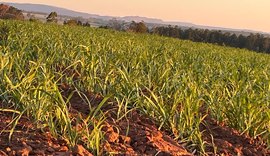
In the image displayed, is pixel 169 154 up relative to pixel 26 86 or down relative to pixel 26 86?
down

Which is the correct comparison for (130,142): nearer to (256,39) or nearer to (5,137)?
(5,137)

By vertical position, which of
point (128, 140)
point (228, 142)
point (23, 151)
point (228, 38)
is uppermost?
point (23, 151)

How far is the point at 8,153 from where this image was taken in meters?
2.57

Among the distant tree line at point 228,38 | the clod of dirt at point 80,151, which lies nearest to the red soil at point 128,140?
the clod of dirt at point 80,151

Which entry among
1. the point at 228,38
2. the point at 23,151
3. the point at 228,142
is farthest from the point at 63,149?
the point at 228,38

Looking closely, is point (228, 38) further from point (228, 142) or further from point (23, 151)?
point (23, 151)

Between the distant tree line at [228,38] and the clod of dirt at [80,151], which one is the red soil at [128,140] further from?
the distant tree line at [228,38]

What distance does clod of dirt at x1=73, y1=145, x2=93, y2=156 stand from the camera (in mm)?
2677

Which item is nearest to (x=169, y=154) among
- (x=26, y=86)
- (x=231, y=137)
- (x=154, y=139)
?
(x=154, y=139)

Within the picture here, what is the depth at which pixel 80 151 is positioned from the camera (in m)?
2.68

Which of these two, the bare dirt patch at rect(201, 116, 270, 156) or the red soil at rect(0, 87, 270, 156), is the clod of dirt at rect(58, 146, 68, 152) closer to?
the red soil at rect(0, 87, 270, 156)

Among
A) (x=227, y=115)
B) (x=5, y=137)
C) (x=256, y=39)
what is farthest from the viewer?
(x=256, y=39)

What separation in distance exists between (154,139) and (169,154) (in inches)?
11.0

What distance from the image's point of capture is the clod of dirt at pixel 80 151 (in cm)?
268
